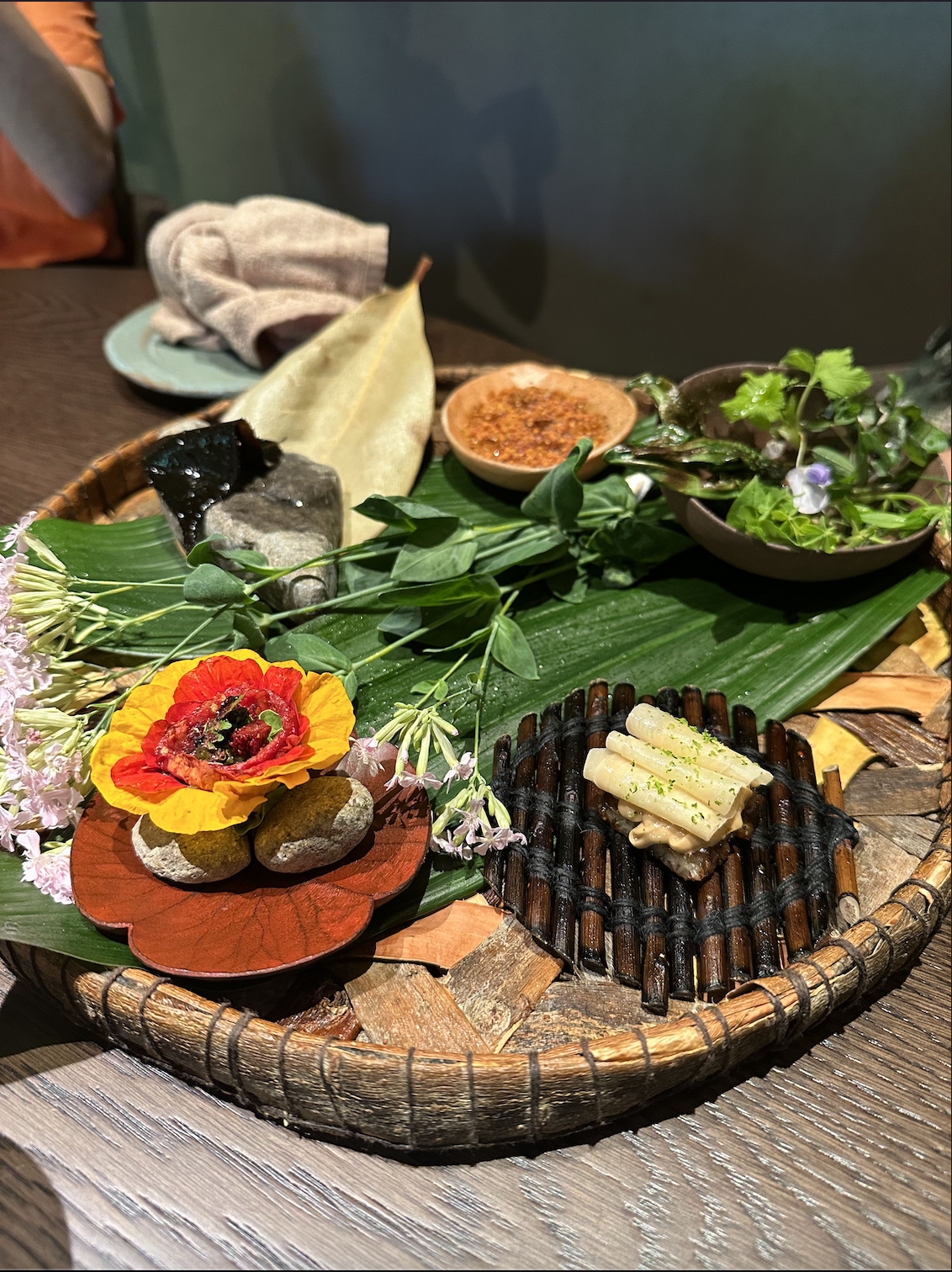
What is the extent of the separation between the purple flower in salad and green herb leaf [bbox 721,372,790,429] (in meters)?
0.13

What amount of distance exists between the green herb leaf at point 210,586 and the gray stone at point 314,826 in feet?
1.02

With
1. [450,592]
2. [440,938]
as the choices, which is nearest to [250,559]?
[450,592]

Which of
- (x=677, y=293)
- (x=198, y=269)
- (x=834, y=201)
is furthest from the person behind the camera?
(x=677, y=293)

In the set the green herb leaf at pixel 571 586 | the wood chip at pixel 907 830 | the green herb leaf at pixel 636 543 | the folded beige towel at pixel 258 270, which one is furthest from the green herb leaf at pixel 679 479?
the folded beige towel at pixel 258 270

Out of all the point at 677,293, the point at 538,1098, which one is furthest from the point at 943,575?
the point at 677,293

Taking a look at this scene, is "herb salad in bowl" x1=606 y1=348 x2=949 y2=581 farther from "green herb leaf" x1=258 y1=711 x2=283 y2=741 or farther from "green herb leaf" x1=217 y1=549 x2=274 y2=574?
"green herb leaf" x1=258 y1=711 x2=283 y2=741

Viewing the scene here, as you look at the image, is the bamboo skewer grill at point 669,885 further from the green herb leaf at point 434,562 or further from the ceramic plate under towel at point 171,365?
the ceramic plate under towel at point 171,365

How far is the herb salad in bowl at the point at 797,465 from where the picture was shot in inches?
52.4

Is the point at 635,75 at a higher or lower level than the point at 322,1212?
higher

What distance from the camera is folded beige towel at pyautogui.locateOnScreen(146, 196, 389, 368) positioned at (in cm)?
200

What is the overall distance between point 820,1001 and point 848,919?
0.58ft

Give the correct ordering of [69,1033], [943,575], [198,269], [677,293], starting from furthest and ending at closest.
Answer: [677,293] < [198,269] < [943,575] < [69,1033]

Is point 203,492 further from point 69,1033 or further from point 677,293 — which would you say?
point 677,293

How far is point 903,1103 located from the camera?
2.91 feet
